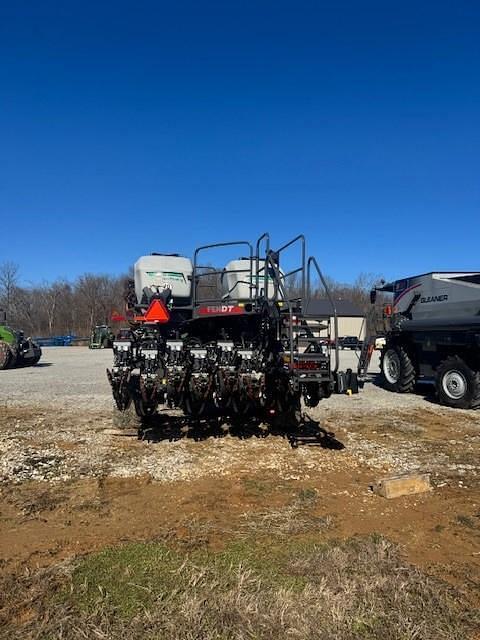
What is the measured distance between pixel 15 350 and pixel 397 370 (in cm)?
1584

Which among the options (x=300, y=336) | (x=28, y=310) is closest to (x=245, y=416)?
(x=300, y=336)

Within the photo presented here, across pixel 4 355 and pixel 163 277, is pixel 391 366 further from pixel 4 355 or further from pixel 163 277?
pixel 4 355

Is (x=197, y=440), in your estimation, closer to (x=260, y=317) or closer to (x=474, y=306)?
(x=260, y=317)

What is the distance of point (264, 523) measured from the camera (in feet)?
13.8

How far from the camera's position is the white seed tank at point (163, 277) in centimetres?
767

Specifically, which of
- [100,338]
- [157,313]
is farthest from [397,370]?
[100,338]

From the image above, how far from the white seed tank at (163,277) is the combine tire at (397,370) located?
7.35 meters

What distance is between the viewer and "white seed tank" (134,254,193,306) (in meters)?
7.67

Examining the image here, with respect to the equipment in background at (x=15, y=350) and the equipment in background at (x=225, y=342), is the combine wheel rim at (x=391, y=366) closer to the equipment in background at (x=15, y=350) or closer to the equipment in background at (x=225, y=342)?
the equipment in background at (x=225, y=342)

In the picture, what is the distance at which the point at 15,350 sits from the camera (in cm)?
2036

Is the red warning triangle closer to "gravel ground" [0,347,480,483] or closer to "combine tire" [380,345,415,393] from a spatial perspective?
"gravel ground" [0,347,480,483]

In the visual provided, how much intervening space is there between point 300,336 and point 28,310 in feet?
217

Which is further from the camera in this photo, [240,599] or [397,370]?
[397,370]

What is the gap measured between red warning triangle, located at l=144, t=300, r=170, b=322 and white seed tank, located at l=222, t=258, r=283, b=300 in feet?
3.91
